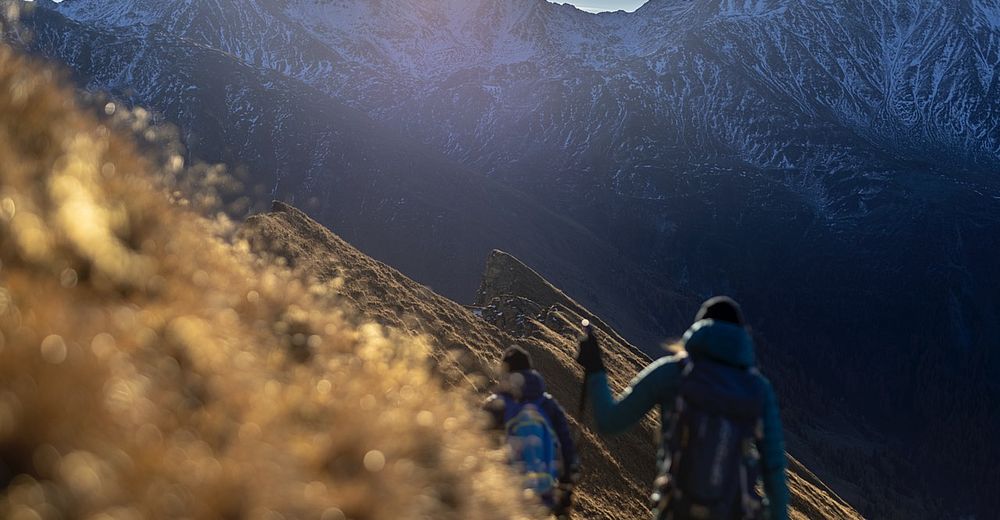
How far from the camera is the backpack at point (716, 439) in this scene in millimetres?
4613

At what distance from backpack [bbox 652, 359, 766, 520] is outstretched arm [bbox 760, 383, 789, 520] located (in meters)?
0.10

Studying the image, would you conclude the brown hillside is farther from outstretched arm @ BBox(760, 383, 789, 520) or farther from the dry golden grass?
outstretched arm @ BBox(760, 383, 789, 520)

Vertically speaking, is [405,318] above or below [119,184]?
below

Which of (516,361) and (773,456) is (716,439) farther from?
(516,361)

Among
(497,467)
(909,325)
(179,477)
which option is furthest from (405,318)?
(909,325)

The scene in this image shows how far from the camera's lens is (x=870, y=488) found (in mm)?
114562

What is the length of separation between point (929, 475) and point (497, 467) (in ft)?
572

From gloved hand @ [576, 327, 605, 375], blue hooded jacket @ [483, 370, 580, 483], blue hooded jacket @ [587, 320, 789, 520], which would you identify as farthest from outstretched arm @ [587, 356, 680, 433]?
blue hooded jacket @ [483, 370, 580, 483]

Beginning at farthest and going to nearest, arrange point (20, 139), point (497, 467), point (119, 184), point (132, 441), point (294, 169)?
point (294, 169) < point (119, 184) < point (20, 139) < point (497, 467) < point (132, 441)

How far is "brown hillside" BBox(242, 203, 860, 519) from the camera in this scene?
12891 mm

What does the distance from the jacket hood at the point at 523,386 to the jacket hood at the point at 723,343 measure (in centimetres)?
151

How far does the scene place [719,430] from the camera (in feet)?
15.1

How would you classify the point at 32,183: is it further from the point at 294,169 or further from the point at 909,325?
the point at 909,325

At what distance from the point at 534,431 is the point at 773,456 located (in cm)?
185
